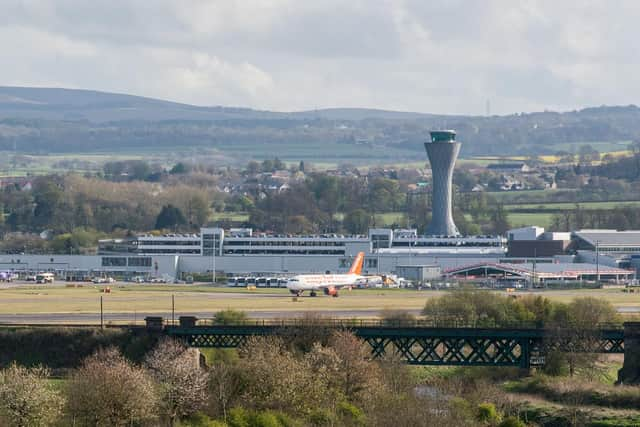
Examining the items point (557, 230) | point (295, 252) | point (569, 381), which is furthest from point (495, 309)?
point (557, 230)

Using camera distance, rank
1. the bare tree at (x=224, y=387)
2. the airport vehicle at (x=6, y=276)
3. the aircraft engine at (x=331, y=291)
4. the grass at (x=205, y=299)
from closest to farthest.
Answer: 1. the bare tree at (x=224, y=387)
2. the grass at (x=205, y=299)
3. the aircraft engine at (x=331, y=291)
4. the airport vehicle at (x=6, y=276)

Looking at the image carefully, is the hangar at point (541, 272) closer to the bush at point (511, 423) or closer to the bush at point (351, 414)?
the bush at point (351, 414)

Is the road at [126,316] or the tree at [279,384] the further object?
the road at [126,316]

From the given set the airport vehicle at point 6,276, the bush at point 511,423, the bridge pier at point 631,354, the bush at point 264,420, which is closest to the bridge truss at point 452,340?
the bridge pier at point 631,354

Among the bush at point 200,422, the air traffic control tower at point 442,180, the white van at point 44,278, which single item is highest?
the air traffic control tower at point 442,180

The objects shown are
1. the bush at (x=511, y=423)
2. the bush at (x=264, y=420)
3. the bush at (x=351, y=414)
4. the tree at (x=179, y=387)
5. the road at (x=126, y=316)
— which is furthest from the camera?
the road at (x=126, y=316)

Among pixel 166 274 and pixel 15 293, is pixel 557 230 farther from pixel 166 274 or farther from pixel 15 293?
pixel 15 293

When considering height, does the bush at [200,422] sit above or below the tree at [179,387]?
below

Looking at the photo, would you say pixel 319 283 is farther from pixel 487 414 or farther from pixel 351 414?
pixel 487 414
